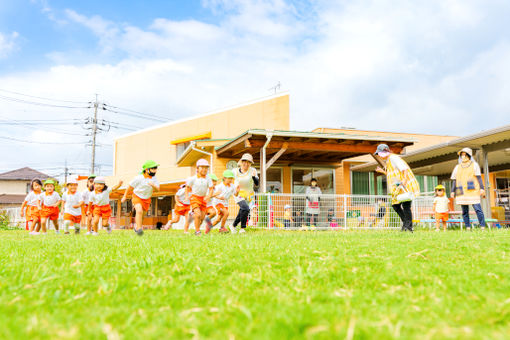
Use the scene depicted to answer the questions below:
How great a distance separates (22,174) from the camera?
6266cm

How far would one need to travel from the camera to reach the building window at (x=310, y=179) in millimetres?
19594

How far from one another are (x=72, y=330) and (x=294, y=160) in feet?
57.8

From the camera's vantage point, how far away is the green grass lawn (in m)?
1.69

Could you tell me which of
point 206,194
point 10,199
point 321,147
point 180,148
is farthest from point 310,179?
point 10,199

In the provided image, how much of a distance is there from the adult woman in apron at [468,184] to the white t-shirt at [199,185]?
213 inches

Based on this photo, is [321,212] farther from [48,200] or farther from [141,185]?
[48,200]

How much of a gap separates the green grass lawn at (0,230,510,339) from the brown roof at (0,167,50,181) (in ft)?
214

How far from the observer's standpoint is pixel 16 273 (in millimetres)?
3016

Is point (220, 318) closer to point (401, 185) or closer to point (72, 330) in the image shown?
point (72, 330)

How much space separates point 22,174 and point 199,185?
6310cm

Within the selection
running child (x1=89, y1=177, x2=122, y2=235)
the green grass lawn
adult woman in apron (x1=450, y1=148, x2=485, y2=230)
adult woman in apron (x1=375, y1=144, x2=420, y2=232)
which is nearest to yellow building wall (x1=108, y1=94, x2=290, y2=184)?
running child (x1=89, y1=177, x2=122, y2=235)

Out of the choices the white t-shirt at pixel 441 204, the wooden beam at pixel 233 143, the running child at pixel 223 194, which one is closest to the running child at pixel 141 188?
the running child at pixel 223 194

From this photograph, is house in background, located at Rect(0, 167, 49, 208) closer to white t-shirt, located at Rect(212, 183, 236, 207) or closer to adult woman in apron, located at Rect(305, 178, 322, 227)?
adult woman in apron, located at Rect(305, 178, 322, 227)

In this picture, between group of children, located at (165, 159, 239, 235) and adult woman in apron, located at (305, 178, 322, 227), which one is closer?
group of children, located at (165, 159, 239, 235)
